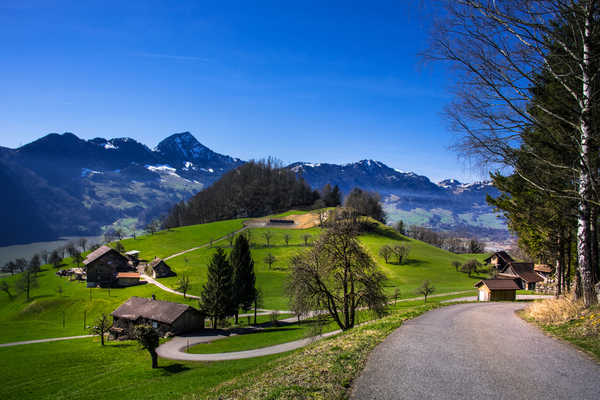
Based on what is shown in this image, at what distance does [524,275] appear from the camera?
69.9 m

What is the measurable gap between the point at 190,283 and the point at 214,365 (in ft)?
158

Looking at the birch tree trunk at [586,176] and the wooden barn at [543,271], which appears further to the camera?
the wooden barn at [543,271]

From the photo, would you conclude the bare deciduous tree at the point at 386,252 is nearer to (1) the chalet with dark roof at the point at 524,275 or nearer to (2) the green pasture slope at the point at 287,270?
(2) the green pasture slope at the point at 287,270

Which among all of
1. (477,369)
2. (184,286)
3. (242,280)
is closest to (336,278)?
(477,369)

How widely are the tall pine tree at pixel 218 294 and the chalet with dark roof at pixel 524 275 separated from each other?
61231mm

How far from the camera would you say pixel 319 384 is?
306 inches

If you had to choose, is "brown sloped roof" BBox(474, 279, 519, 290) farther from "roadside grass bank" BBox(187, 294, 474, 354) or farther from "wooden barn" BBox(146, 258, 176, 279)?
"wooden barn" BBox(146, 258, 176, 279)

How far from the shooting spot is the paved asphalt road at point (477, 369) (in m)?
7.07

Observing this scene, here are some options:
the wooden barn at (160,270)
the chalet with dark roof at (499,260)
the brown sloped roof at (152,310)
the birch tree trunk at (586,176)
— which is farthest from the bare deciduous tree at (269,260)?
the birch tree trunk at (586,176)

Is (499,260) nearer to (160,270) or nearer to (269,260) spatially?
(269,260)

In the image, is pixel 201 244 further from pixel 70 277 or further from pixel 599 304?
pixel 599 304

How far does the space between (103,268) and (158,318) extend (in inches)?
1872

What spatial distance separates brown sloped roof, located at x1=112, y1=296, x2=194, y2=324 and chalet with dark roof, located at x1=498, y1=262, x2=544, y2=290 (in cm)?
6823

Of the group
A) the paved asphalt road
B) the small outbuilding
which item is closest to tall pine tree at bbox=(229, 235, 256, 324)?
the small outbuilding
